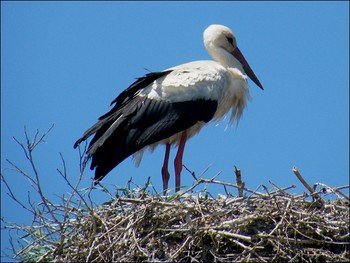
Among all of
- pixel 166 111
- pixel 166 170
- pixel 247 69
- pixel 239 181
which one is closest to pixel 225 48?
pixel 247 69

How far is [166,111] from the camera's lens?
11.8 metres

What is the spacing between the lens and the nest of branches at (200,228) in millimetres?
9086

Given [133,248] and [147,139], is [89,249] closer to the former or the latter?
[133,248]

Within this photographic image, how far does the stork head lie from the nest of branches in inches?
129

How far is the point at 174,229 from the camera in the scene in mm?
9250

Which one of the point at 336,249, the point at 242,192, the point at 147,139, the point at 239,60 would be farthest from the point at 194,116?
Answer: the point at 336,249

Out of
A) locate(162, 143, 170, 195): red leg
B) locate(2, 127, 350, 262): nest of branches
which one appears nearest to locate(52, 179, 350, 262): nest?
locate(2, 127, 350, 262): nest of branches

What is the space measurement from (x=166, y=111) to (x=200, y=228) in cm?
274

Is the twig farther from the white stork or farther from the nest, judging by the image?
the white stork

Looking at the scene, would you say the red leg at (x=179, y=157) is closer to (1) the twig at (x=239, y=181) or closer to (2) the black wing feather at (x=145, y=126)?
(2) the black wing feather at (x=145, y=126)

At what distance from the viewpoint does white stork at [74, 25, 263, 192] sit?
37.2ft

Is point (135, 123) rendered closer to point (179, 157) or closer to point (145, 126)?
point (145, 126)

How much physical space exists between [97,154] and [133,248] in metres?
2.19

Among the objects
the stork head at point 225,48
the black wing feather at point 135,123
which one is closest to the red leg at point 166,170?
the black wing feather at point 135,123
